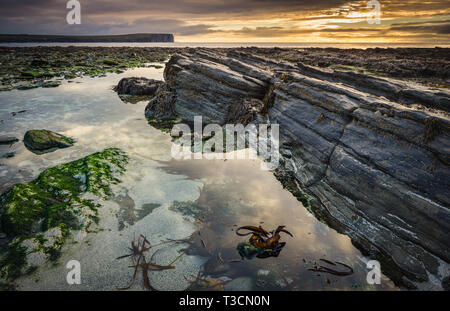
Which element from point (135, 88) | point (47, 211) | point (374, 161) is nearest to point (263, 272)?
point (374, 161)

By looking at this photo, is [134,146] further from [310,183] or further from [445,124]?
[445,124]

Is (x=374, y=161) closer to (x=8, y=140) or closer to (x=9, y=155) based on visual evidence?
(x=9, y=155)

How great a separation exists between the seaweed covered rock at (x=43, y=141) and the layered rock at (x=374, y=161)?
10.8 meters

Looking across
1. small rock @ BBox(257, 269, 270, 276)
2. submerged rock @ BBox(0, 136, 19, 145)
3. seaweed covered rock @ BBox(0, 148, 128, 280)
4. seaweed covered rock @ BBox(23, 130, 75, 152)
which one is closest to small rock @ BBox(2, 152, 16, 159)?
seaweed covered rock @ BBox(23, 130, 75, 152)

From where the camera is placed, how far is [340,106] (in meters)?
9.12

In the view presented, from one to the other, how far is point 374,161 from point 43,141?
15.1m

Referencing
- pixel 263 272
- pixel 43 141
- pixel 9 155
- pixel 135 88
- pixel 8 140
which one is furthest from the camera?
pixel 135 88

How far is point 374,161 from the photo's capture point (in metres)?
7.02

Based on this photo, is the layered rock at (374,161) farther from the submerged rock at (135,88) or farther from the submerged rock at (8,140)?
the submerged rock at (135,88)

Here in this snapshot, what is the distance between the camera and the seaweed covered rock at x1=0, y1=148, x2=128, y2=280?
5395 mm

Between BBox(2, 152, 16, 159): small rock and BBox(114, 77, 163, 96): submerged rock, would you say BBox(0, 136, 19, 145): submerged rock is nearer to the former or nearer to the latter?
BBox(2, 152, 16, 159): small rock

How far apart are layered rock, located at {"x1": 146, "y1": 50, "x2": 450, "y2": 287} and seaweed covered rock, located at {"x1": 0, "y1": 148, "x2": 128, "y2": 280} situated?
7.49 meters

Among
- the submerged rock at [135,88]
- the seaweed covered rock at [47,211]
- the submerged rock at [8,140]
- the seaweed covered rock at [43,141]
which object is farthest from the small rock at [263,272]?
the submerged rock at [135,88]

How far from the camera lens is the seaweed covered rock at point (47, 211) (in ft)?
17.7
